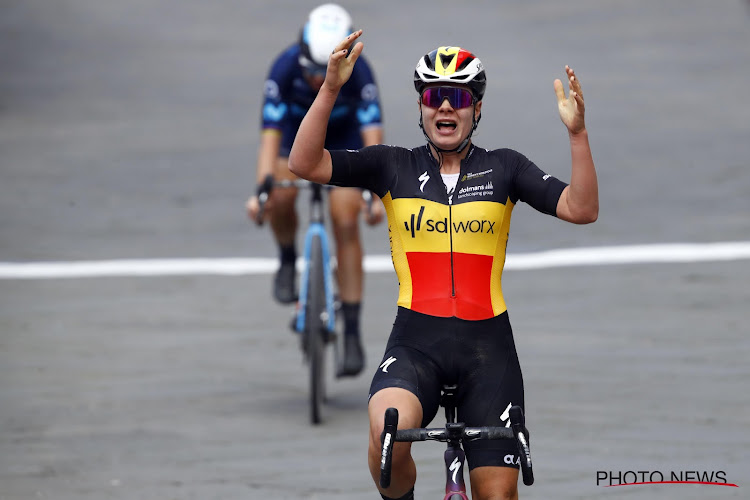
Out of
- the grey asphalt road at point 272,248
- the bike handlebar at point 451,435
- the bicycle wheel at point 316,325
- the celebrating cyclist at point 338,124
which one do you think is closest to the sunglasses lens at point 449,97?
the bike handlebar at point 451,435

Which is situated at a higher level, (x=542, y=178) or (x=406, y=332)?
(x=542, y=178)

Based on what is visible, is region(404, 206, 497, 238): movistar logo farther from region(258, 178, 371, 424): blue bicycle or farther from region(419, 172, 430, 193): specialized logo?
region(258, 178, 371, 424): blue bicycle

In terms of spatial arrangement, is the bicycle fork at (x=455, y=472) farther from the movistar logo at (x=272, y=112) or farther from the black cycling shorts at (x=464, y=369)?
the movistar logo at (x=272, y=112)

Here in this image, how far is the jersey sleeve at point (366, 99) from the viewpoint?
916 cm

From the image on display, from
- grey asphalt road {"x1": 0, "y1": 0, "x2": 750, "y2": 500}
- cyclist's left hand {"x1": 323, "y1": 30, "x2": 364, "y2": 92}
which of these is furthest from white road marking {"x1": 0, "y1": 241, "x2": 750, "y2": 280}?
cyclist's left hand {"x1": 323, "y1": 30, "x2": 364, "y2": 92}

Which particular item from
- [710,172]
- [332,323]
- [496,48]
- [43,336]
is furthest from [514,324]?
[496,48]

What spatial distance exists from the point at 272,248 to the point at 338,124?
16.4 ft

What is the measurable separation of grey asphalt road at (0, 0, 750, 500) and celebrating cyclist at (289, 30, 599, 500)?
2.18 metres

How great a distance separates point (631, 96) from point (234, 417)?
36.1 ft

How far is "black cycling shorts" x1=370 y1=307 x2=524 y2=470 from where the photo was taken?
5246 mm

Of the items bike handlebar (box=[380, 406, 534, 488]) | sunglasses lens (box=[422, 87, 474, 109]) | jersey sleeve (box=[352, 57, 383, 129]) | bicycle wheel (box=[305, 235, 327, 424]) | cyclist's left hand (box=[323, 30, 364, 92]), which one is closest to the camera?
bike handlebar (box=[380, 406, 534, 488])

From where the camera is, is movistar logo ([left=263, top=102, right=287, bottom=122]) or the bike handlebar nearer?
the bike handlebar

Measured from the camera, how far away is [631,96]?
1873cm

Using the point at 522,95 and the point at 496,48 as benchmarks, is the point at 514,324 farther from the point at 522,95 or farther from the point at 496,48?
the point at 496,48
